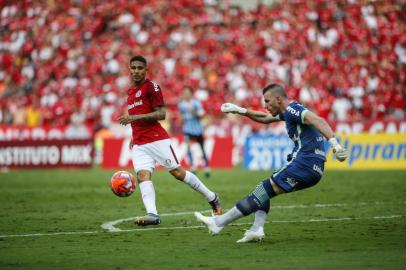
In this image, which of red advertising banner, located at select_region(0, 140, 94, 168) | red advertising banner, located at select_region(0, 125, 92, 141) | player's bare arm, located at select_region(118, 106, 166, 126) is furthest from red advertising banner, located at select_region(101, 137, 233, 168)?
player's bare arm, located at select_region(118, 106, 166, 126)

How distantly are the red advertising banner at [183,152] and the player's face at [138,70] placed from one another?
17.2 metres

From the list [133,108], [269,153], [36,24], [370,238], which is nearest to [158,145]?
[133,108]

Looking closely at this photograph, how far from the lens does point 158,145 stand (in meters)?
12.3

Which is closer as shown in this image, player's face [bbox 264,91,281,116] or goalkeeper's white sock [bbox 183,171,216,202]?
player's face [bbox 264,91,281,116]

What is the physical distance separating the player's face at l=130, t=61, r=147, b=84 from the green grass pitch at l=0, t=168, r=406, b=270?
2.25 metres

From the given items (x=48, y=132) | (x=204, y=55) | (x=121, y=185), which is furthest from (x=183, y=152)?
(x=121, y=185)

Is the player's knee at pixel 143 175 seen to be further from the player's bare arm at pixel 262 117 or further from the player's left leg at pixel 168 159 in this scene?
the player's bare arm at pixel 262 117

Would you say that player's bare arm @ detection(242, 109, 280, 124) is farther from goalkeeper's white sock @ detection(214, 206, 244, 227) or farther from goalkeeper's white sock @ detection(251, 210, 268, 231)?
goalkeeper's white sock @ detection(214, 206, 244, 227)

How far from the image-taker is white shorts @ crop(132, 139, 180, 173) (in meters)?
12.3

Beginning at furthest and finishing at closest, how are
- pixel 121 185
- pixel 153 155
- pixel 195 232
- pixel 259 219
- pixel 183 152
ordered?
pixel 183 152 < pixel 121 185 < pixel 153 155 < pixel 195 232 < pixel 259 219

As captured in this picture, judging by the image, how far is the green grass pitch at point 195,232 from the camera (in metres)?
8.71

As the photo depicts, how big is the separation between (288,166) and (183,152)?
64.3ft

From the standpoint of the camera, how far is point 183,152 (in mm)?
29594

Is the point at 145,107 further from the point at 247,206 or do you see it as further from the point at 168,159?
the point at 247,206
